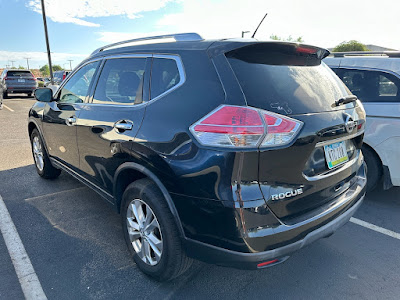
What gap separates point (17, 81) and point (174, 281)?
19.4m

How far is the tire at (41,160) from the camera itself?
4332 mm

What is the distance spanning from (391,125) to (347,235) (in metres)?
1.35

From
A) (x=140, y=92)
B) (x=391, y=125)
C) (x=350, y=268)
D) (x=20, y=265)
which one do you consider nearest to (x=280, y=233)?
(x=350, y=268)

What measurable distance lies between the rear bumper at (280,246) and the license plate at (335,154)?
0.99 feet

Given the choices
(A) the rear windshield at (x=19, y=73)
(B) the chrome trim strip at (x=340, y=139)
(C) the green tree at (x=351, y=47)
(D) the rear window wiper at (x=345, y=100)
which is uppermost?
(C) the green tree at (x=351, y=47)

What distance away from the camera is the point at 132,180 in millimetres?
2553

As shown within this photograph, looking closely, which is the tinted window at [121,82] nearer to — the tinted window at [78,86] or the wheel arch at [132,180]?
the tinted window at [78,86]

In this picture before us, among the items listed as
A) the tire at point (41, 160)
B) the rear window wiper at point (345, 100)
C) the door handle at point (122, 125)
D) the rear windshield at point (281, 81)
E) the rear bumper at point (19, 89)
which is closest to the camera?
the rear windshield at point (281, 81)

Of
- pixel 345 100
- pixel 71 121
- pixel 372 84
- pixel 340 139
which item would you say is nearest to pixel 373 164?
pixel 372 84

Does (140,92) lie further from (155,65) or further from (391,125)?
(391,125)

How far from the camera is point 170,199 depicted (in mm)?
2023

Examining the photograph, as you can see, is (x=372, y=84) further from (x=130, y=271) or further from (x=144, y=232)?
(x=130, y=271)

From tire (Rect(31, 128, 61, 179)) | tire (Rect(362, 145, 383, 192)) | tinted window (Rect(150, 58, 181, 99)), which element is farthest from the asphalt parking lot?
tinted window (Rect(150, 58, 181, 99))

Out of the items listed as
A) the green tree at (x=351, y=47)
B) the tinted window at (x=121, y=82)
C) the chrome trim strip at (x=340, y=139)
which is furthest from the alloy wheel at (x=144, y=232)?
the green tree at (x=351, y=47)
